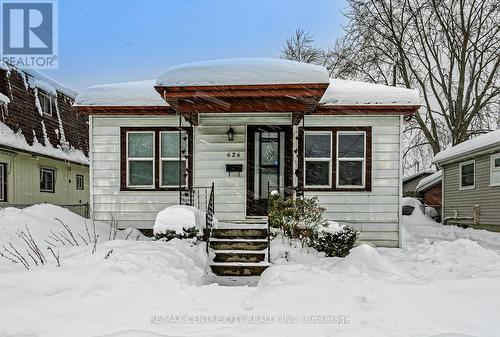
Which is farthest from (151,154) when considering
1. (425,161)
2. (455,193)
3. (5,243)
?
(425,161)

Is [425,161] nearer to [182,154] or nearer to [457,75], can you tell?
[457,75]

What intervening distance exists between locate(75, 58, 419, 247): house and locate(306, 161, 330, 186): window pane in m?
0.03

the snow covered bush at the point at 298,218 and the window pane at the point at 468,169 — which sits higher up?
the window pane at the point at 468,169

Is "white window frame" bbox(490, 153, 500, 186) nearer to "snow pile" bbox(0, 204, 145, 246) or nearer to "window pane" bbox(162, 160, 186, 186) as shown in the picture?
"window pane" bbox(162, 160, 186, 186)

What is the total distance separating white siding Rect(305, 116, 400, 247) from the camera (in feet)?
29.7

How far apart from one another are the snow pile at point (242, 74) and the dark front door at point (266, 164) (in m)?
2.23

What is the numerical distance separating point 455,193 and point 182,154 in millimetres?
13402

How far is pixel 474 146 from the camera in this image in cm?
1454

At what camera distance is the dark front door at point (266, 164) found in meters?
9.36

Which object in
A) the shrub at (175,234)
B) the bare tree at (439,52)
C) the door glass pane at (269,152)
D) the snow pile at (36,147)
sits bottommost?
the shrub at (175,234)

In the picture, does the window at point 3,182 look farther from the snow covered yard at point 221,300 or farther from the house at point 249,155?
the snow covered yard at point 221,300

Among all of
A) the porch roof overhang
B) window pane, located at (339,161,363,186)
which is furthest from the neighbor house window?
window pane, located at (339,161,363,186)

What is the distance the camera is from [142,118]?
9383 mm

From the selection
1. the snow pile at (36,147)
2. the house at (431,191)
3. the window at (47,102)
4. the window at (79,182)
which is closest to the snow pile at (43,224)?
the snow pile at (36,147)
